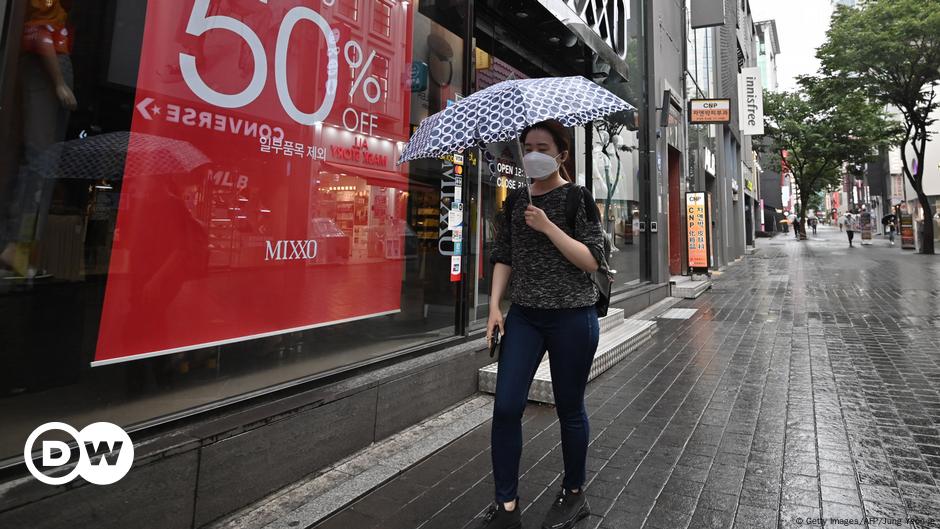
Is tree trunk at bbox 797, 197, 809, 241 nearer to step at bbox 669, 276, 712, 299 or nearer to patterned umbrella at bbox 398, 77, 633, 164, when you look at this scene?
step at bbox 669, 276, 712, 299

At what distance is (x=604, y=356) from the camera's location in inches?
210

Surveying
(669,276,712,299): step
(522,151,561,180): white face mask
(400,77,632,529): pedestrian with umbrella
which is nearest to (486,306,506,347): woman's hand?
(400,77,632,529): pedestrian with umbrella

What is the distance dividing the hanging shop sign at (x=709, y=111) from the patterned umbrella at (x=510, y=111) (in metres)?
13.1

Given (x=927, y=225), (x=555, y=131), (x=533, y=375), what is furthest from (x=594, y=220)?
(x=927, y=225)

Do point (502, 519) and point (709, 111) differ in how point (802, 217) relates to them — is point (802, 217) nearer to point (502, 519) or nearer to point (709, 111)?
point (709, 111)

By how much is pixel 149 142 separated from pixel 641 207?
10.0 meters

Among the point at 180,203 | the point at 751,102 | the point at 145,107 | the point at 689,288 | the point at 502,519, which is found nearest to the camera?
the point at 502,519

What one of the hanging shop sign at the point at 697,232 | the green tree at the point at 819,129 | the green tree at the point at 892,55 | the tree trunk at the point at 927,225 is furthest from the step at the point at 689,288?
the green tree at the point at 819,129

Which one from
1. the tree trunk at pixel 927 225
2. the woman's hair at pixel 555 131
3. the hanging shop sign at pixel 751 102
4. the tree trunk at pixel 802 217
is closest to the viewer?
the woman's hair at pixel 555 131

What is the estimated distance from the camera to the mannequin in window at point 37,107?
2.24 meters

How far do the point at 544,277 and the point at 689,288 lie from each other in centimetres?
1035

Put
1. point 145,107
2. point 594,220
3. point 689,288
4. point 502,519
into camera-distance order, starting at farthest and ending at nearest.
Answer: point 689,288, point 145,107, point 594,220, point 502,519

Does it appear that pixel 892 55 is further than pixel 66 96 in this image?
Yes

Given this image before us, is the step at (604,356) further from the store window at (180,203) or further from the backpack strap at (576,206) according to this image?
the backpack strap at (576,206)
